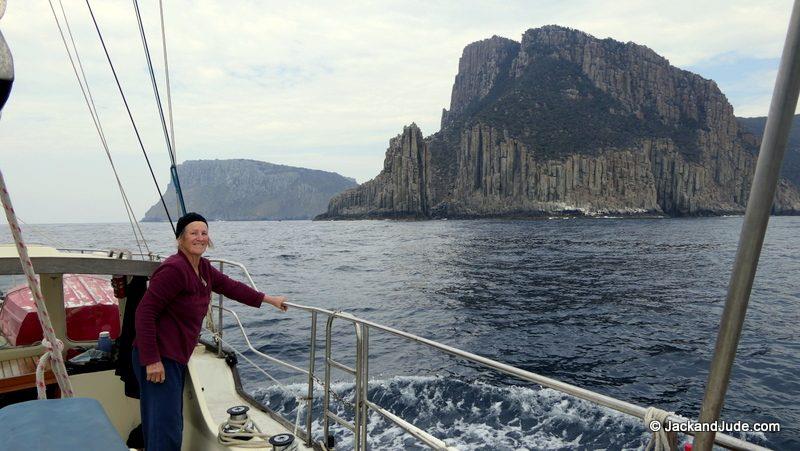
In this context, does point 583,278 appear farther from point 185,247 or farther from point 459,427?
point 185,247

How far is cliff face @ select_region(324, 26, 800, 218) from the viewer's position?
157000 millimetres

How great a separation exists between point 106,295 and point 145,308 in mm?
3209

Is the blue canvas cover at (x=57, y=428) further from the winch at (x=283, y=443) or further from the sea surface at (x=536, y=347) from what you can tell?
the sea surface at (x=536, y=347)

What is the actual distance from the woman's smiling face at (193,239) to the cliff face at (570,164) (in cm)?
15747

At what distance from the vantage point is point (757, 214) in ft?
4.00

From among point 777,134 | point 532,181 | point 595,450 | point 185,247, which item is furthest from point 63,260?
point 532,181

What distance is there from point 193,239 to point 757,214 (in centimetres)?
326

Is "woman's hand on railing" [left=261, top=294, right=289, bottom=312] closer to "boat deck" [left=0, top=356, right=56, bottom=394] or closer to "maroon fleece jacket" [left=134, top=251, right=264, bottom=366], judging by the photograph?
"maroon fleece jacket" [left=134, top=251, right=264, bottom=366]

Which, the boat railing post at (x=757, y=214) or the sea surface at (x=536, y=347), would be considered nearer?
the boat railing post at (x=757, y=214)

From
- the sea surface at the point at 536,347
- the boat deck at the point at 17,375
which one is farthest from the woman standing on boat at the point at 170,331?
the boat deck at the point at 17,375

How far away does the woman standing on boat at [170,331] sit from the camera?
10.3ft

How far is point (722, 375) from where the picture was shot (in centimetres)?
131

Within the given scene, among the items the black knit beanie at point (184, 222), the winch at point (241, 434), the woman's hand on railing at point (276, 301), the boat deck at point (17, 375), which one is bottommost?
the winch at point (241, 434)

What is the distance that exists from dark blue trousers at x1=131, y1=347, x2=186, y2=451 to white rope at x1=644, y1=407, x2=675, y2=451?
3049 mm
